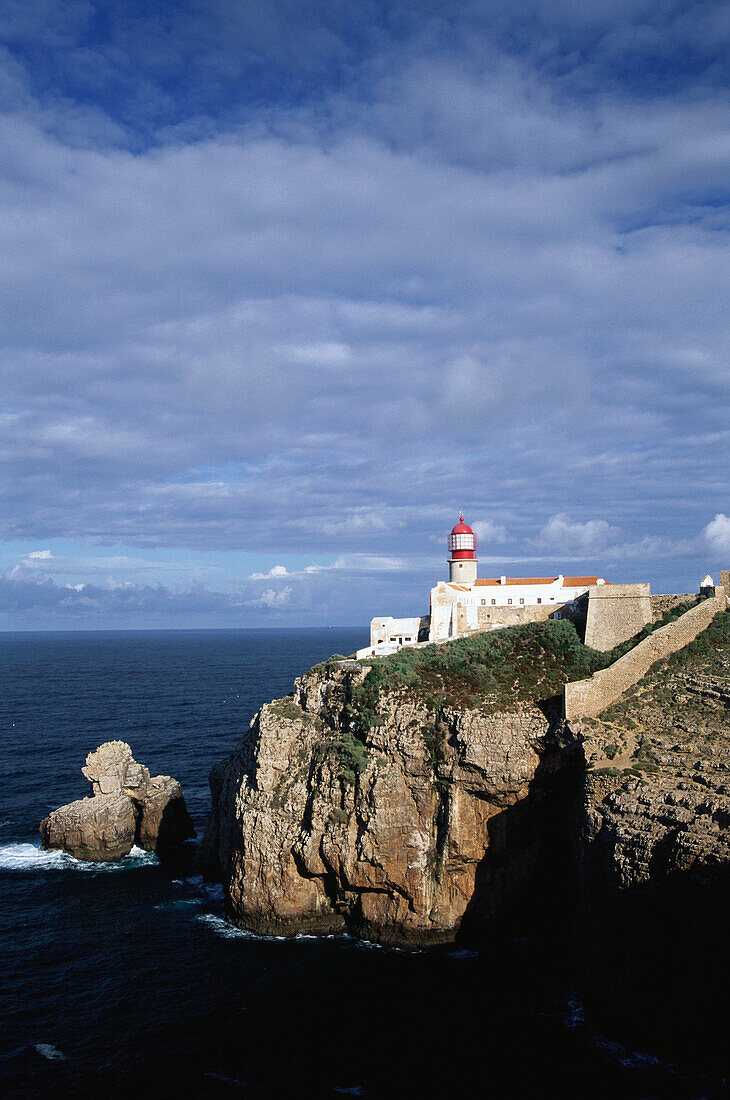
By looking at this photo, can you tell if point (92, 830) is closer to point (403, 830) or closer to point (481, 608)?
point (403, 830)

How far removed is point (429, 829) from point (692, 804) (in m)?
13.7

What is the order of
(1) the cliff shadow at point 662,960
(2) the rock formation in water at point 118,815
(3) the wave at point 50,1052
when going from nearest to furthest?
(1) the cliff shadow at point 662,960, (3) the wave at point 50,1052, (2) the rock formation in water at point 118,815

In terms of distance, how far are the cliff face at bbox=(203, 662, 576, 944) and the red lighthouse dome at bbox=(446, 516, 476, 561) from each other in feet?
71.6

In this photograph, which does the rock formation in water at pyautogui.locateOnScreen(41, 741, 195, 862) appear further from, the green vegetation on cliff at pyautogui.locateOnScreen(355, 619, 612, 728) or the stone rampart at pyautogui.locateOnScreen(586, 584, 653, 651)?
the stone rampart at pyautogui.locateOnScreen(586, 584, 653, 651)

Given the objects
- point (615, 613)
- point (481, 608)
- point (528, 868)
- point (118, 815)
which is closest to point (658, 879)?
point (528, 868)

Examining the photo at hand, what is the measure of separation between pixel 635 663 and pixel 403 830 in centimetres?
1618

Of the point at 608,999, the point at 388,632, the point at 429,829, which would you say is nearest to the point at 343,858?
the point at 429,829

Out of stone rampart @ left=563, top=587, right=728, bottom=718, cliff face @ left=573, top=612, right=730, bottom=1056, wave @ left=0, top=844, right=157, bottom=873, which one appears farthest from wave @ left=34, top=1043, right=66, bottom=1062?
stone rampart @ left=563, top=587, right=728, bottom=718

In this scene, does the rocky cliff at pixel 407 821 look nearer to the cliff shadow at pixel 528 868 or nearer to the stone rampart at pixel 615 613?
the cliff shadow at pixel 528 868

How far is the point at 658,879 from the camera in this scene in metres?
26.6

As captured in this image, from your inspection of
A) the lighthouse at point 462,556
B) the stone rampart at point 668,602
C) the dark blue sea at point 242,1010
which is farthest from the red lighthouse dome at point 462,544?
the dark blue sea at point 242,1010

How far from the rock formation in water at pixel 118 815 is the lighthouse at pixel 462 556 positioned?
27.3 m

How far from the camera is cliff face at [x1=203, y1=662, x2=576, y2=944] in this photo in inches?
1415

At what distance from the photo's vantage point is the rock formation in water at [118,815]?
45906 mm
